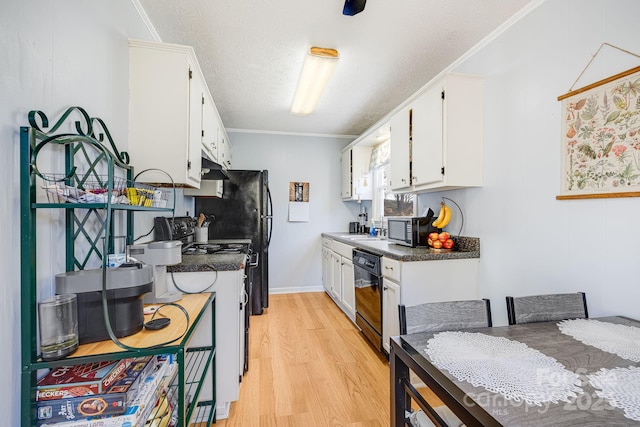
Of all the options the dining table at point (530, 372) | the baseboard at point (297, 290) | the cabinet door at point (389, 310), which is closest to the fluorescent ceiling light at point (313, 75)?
the cabinet door at point (389, 310)

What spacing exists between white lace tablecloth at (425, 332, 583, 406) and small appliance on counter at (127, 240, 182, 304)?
3.88 feet

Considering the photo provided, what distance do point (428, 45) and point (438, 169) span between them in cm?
95

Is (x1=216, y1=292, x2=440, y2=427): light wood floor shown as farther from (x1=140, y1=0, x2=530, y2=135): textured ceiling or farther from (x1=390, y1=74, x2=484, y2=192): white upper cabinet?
(x1=140, y1=0, x2=530, y2=135): textured ceiling

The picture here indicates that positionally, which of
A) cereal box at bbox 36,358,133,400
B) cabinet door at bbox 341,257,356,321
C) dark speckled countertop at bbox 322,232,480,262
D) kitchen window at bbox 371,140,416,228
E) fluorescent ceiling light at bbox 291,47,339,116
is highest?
fluorescent ceiling light at bbox 291,47,339,116

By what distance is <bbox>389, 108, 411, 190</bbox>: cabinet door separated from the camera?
8.62 ft

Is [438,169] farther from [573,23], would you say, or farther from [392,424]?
[392,424]

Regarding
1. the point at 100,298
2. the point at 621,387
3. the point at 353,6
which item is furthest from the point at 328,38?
the point at 621,387

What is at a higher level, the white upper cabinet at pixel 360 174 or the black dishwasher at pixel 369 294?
the white upper cabinet at pixel 360 174

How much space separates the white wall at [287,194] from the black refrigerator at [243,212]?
3.09 ft

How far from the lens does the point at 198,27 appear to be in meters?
1.98

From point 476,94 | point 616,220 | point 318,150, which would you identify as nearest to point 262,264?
point 318,150

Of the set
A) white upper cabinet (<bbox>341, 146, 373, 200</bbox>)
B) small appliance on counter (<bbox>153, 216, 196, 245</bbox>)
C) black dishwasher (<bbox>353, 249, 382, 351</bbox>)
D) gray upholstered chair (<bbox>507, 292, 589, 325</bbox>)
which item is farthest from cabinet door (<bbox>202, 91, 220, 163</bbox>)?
gray upholstered chair (<bbox>507, 292, 589, 325</bbox>)

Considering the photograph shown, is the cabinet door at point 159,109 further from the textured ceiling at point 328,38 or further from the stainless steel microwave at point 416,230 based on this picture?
the stainless steel microwave at point 416,230

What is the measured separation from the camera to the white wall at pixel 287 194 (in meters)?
4.33
